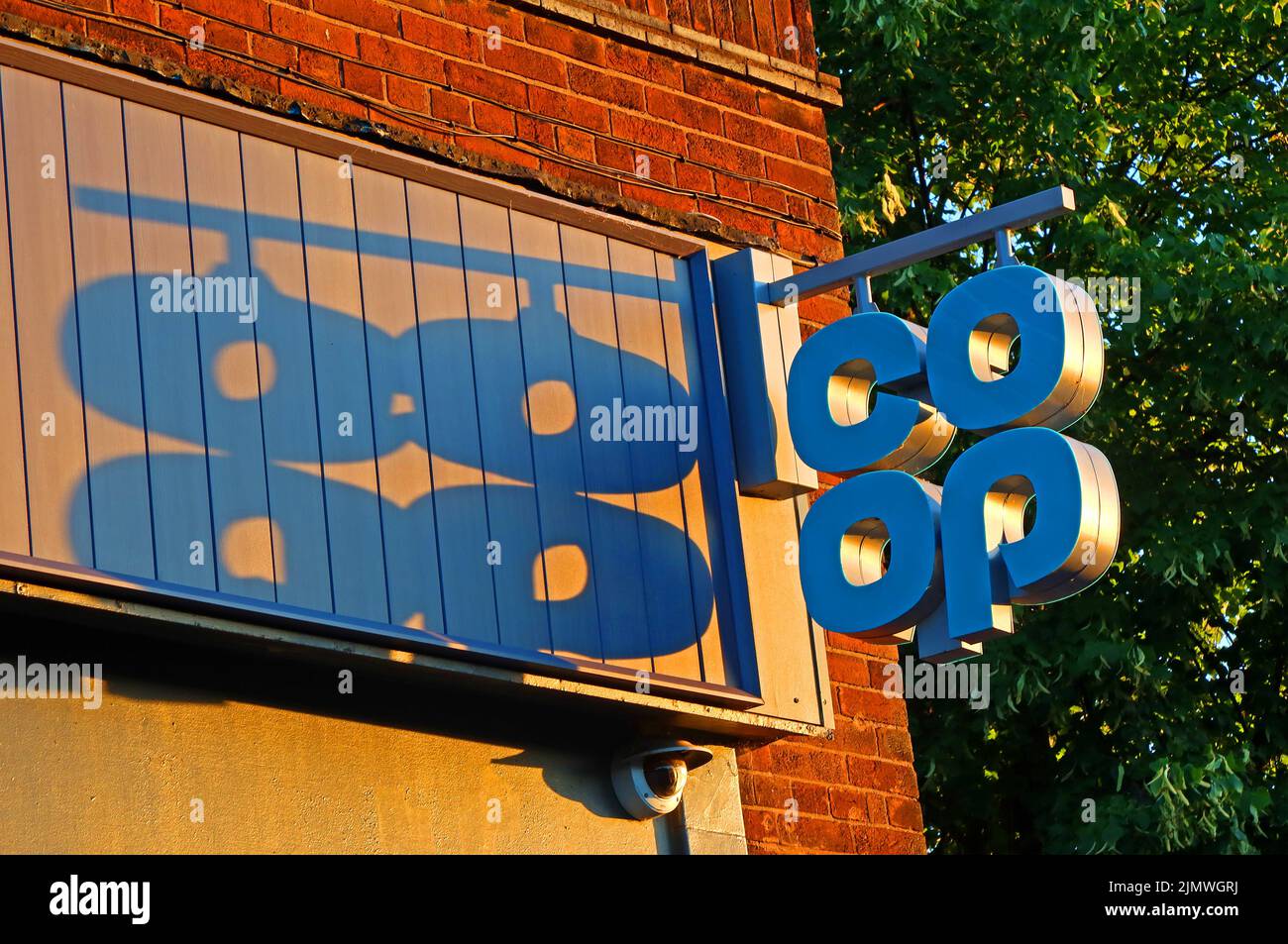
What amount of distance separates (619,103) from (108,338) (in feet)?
7.86

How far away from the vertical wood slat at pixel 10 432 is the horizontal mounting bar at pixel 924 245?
263 cm

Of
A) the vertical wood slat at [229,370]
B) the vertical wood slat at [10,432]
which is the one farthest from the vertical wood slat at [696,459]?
the vertical wood slat at [10,432]

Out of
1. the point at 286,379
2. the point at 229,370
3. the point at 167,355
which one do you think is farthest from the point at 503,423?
→ the point at 167,355

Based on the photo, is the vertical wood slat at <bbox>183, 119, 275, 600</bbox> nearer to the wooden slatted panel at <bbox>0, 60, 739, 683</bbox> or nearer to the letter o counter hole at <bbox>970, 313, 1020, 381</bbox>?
the wooden slatted panel at <bbox>0, 60, 739, 683</bbox>

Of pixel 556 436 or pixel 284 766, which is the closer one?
pixel 284 766

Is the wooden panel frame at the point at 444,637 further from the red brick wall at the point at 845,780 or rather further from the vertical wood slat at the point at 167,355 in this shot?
the red brick wall at the point at 845,780

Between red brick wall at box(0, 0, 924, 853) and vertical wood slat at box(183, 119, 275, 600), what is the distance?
0.82 ft

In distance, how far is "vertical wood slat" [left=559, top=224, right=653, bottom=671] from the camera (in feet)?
19.4

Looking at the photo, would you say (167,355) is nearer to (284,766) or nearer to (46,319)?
(46,319)

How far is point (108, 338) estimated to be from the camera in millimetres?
5047

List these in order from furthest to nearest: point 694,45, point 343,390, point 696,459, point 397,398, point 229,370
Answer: point 694,45
point 696,459
point 397,398
point 343,390
point 229,370
